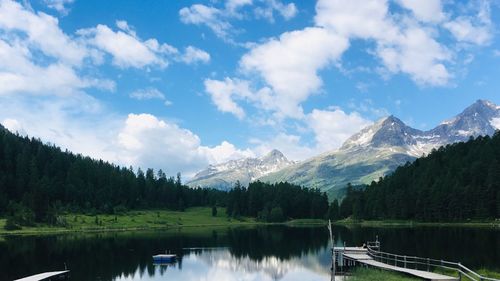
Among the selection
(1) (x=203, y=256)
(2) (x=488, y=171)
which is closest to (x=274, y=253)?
(1) (x=203, y=256)

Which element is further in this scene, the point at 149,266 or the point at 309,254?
the point at 309,254

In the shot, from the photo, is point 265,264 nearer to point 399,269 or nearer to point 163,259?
point 163,259

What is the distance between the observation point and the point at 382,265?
68562 millimetres

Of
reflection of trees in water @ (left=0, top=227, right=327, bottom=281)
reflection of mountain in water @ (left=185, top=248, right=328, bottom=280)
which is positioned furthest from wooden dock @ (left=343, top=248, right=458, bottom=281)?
reflection of trees in water @ (left=0, top=227, right=327, bottom=281)

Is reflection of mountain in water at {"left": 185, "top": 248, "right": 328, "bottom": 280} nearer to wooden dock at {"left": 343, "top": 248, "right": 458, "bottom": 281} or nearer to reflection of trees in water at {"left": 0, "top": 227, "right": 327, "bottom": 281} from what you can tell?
reflection of trees in water at {"left": 0, "top": 227, "right": 327, "bottom": 281}

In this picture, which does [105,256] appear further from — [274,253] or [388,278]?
[388,278]

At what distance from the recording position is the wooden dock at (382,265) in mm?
53331

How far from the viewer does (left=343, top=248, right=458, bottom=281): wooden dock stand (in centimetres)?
5333

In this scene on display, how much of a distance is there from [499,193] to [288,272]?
121240mm

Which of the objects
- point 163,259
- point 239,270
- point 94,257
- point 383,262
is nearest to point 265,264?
point 239,270

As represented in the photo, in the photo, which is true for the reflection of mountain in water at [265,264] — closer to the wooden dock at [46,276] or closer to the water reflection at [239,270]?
the water reflection at [239,270]

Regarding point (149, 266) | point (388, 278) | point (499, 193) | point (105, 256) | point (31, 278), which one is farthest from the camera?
point (499, 193)

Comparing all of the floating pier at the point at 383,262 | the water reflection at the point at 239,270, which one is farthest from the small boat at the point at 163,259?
the floating pier at the point at 383,262

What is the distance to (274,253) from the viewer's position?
111188 mm
